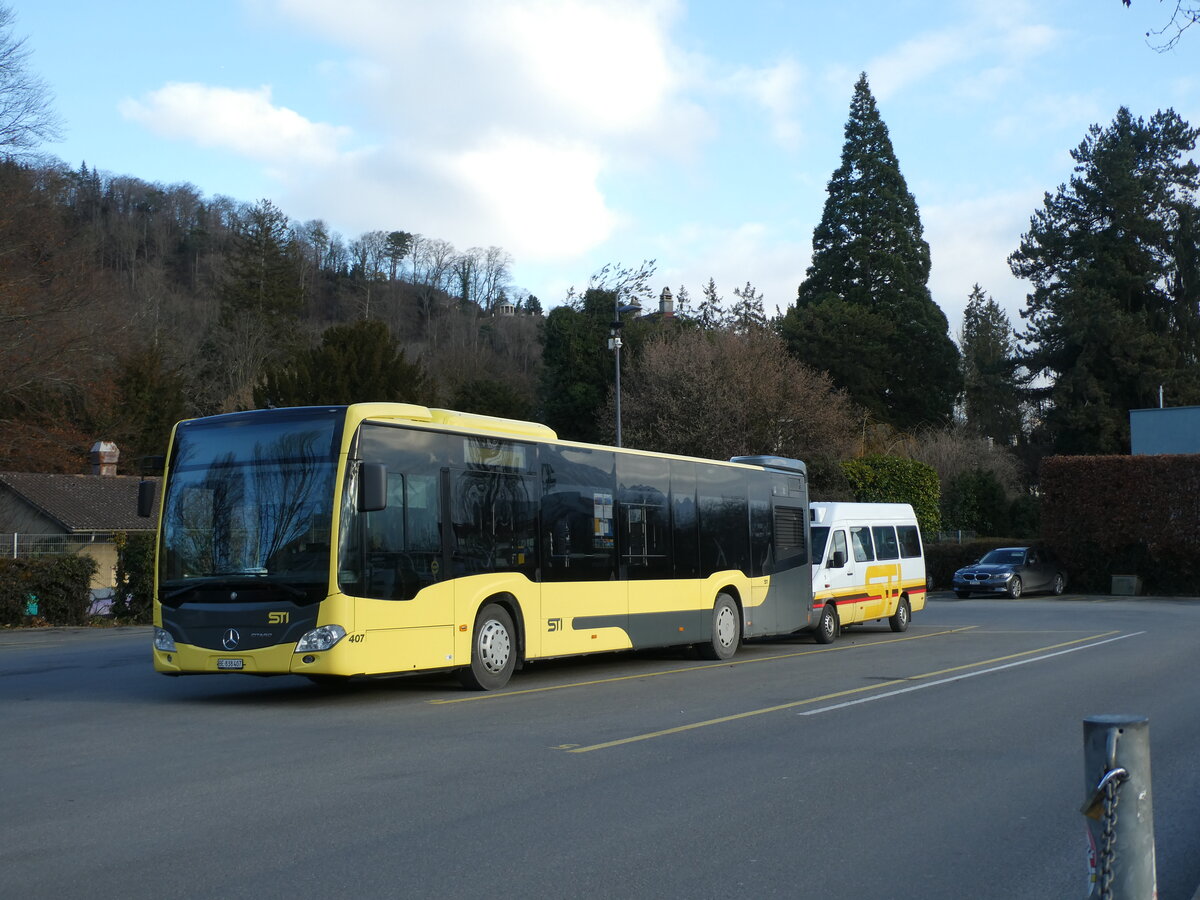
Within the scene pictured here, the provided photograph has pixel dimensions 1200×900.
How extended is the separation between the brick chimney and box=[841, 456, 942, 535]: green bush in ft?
98.9

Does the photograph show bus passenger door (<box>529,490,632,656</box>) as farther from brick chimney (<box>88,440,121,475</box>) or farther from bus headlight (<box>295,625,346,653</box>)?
brick chimney (<box>88,440,121,475</box>)

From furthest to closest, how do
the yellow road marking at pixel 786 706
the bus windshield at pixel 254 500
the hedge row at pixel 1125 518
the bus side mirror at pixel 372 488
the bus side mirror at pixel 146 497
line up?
1. the hedge row at pixel 1125 518
2. the bus side mirror at pixel 146 497
3. the bus windshield at pixel 254 500
4. the bus side mirror at pixel 372 488
5. the yellow road marking at pixel 786 706

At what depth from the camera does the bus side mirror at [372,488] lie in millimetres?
12086

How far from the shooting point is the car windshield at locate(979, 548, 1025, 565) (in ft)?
128

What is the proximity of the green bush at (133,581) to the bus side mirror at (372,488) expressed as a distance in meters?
18.4

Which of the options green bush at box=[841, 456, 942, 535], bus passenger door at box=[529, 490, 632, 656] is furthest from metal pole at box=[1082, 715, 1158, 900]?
green bush at box=[841, 456, 942, 535]

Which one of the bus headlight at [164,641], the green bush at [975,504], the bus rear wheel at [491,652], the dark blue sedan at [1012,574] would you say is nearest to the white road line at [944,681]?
the bus rear wheel at [491,652]

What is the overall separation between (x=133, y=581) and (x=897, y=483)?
29542 mm

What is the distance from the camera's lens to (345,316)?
297 ft

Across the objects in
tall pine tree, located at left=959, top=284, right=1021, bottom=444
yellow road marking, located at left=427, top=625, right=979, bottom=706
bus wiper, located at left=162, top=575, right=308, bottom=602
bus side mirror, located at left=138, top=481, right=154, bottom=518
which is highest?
tall pine tree, located at left=959, top=284, right=1021, bottom=444

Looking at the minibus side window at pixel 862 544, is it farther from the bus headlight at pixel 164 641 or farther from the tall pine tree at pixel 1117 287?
the tall pine tree at pixel 1117 287

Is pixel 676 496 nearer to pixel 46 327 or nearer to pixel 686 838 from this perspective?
pixel 686 838

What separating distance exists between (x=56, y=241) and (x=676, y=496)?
110 ft

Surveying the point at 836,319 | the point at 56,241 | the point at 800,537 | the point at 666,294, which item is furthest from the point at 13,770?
the point at 836,319
